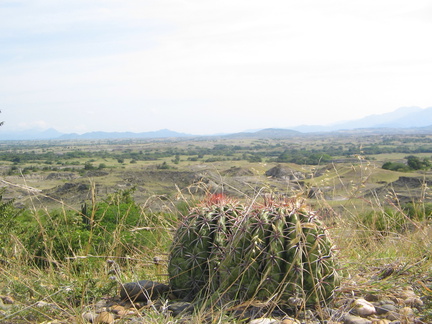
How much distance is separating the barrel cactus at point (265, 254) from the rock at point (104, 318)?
0.73 m

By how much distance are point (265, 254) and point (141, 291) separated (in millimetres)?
1261

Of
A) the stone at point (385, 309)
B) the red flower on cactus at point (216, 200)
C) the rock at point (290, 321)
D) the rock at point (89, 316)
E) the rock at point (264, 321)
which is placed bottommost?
the stone at point (385, 309)

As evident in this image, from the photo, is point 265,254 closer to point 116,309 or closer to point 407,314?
point 407,314

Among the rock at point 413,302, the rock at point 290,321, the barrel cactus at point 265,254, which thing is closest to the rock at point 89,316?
the barrel cactus at point 265,254

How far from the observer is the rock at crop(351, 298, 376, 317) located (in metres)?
3.67

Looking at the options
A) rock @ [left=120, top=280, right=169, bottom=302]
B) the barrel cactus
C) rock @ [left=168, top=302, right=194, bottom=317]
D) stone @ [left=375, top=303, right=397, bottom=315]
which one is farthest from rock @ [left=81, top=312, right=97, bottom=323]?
stone @ [left=375, top=303, right=397, bottom=315]

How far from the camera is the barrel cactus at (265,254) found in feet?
11.9

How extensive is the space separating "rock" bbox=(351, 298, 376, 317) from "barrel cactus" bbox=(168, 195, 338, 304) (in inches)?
9.1

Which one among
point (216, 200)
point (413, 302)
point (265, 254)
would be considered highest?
point (216, 200)

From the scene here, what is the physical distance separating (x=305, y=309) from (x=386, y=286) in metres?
1.06

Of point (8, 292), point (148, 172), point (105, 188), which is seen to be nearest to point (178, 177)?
point (148, 172)

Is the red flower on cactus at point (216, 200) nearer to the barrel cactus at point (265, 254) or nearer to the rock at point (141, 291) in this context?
the barrel cactus at point (265, 254)

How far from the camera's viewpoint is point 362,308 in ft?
12.1

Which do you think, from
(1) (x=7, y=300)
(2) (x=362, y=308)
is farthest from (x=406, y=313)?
(1) (x=7, y=300)
